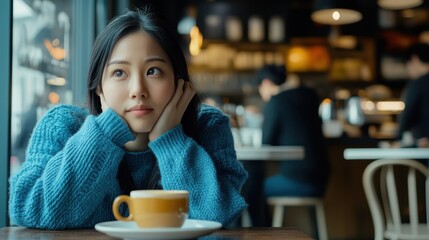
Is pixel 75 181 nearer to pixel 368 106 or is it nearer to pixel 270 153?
pixel 270 153

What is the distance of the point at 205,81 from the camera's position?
7.35m

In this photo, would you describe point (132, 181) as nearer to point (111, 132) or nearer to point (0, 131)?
point (111, 132)

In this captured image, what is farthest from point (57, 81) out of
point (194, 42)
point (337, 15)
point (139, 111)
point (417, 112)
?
point (194, 42)

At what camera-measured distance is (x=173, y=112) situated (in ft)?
4.01

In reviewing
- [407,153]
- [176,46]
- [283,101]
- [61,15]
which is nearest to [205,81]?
[283,101]


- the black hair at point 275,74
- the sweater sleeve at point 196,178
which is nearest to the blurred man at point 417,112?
the black hair at point 275,74

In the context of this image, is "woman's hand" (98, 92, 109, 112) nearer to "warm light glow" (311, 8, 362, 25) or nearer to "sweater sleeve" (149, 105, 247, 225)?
"sweater sleeve" (149, 105, 247, 225)

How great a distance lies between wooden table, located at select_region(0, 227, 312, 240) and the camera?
936 mm

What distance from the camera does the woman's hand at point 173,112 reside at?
3.98ft

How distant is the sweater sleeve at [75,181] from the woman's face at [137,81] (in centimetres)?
3

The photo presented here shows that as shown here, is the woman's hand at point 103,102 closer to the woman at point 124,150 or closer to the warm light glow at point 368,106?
the woman at point 124,150

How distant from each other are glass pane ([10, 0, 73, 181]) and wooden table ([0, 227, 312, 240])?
824mm

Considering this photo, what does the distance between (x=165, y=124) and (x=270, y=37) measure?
6335mm

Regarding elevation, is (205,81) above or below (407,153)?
above
